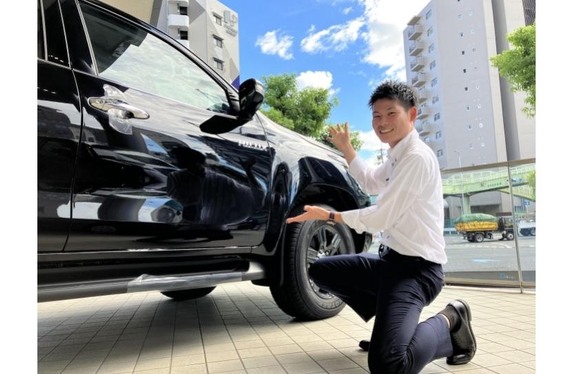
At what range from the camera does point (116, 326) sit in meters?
2.69

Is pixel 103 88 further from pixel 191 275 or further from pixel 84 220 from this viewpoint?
pixel 191 275

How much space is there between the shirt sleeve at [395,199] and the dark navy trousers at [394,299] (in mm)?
219

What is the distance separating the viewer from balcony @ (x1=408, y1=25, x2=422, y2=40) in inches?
1756

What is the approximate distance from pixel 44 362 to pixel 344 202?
2.00 m

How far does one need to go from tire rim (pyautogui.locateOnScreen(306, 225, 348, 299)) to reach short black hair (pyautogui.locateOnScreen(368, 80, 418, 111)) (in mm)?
983

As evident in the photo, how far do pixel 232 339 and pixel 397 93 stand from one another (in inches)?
63.8

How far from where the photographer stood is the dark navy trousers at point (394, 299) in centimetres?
145

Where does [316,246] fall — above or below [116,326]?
above

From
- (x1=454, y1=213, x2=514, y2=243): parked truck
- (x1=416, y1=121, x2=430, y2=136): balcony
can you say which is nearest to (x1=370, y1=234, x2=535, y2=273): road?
(x1=454, y1=213, x2=514, y2=243): parked truck

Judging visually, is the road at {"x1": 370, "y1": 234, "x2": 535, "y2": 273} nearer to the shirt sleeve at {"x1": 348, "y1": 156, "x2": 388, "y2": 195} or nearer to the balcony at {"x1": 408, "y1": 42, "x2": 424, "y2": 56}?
the shirt sleeve at {"x1": 348, "y1": 156, "x2": 388, "y2": 195}

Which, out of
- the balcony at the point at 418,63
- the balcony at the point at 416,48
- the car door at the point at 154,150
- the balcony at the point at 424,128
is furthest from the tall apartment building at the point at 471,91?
the car door at the point at 154,150

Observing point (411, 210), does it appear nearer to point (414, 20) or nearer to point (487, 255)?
point (487, 255)

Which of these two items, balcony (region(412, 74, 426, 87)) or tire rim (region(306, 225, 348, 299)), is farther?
balcony (region(412, 74, 426, 87))
